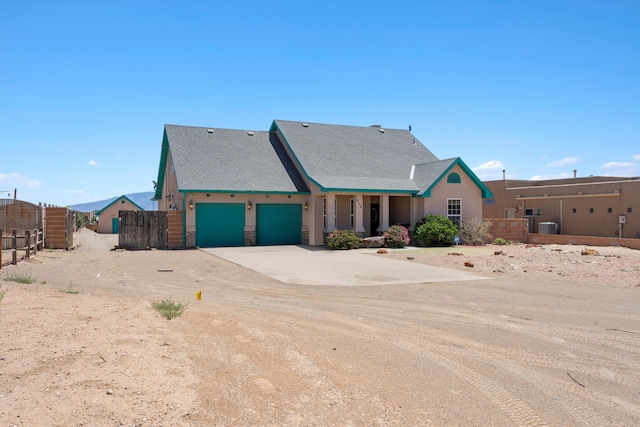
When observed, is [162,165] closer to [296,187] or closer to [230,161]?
[230,161]

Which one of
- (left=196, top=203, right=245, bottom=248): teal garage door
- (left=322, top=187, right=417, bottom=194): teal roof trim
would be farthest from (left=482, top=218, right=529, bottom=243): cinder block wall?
(left=196, top=203, right=245, bottom=248): teal garage door

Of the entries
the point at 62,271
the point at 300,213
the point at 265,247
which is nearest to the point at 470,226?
the point at 300,213

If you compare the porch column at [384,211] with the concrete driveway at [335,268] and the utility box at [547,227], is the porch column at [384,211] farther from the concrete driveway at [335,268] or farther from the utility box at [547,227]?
the utility box at [547,227]

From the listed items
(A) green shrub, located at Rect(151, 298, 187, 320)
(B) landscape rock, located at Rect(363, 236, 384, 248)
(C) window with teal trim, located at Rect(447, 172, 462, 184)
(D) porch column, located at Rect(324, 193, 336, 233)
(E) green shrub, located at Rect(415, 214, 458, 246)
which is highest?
(C) window with teal trim, located at Rect(447, 172, 462, 184)

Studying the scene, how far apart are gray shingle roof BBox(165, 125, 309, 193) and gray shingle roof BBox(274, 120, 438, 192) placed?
121cm

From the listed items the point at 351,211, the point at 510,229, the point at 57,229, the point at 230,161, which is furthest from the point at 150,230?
the point at 510,229

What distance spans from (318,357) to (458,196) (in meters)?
24.3

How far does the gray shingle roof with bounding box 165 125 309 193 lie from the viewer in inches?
1057

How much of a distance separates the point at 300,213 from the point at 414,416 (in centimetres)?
2404

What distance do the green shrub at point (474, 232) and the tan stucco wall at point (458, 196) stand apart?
78cm

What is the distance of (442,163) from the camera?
29875 millimetres

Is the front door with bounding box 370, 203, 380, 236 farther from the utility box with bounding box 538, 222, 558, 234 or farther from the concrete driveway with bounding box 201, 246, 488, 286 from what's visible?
the utility box with bounding box 538, 222, 558, 234

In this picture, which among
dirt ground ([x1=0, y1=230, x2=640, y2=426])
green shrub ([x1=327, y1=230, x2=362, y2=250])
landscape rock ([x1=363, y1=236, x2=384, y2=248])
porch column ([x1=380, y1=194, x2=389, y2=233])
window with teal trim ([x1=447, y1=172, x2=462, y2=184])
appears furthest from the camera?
window with teal trim ([x1=447, y1=172, x2=462, y2=184])

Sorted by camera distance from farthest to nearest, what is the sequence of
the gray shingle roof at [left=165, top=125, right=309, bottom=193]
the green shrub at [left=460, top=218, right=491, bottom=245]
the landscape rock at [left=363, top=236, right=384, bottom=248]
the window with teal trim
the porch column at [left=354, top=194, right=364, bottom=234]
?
the window with teal trim → the green shrub at [left=460, top=218, right=491, bottom=245] → the porch column at [left=354, top=194, right=364, bottom=234] → the gray shingle roof at [left=165, top=125, right=309, bottom=193] → the landscape rock at [left=363, top=236, right=384, bottom=248]
